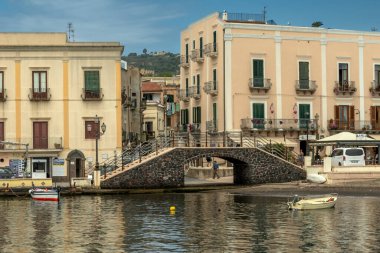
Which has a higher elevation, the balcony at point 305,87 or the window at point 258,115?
the balcony at point 305,87

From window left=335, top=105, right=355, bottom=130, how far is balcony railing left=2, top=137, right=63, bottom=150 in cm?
2665

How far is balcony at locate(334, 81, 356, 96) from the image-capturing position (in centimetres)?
7356

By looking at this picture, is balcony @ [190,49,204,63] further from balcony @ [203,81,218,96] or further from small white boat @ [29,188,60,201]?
small white boat @ [29,188,60,201]

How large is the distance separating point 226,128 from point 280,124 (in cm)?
514

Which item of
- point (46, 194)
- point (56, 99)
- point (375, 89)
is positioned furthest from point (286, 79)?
point (46, 194)

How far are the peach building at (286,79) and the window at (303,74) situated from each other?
0.09 meters

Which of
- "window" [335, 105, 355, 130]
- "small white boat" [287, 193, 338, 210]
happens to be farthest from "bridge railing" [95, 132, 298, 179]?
"small white boat" [287, 193, 338, 210]

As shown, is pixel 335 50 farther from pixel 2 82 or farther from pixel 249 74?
pixel 2 82

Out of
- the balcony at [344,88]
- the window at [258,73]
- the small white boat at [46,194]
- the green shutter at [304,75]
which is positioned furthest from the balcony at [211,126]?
the small white boat at [46,194]

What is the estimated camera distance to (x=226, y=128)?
7012 cm

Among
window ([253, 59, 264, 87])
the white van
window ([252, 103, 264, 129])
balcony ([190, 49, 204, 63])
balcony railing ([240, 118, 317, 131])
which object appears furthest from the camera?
balcony ([190, 49, 204, 63])

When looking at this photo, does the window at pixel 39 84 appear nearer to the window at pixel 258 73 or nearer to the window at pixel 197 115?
the window at pixel 197 115

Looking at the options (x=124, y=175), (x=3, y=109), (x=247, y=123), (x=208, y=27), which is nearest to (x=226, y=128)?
(x=247, y=123)

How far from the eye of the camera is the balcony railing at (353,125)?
72.8 metres
